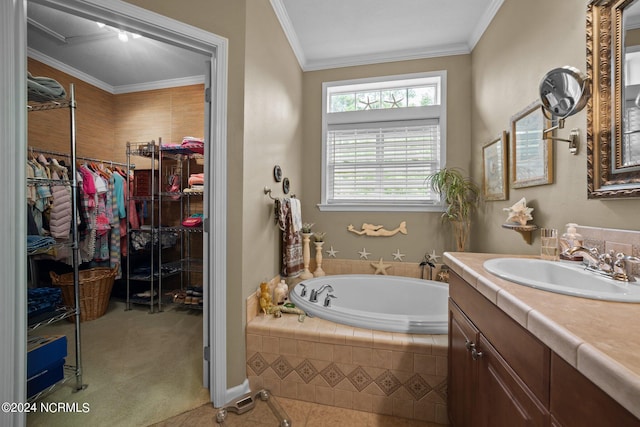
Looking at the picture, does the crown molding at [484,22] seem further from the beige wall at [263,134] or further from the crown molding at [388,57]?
the beige wall at [263,134]

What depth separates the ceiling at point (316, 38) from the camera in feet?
7.03

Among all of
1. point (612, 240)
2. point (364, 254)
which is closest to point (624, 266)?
point (612, 240)

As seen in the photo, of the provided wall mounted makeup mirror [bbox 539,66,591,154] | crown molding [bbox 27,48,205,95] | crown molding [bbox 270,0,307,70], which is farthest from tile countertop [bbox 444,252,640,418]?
crown molding [bbox 27,48,205,95]

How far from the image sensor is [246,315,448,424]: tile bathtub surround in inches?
59.5

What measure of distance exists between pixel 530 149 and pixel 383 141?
1.38 meters

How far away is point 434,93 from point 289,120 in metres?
1.52

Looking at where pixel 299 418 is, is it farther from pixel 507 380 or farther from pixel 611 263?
pixel 611 263

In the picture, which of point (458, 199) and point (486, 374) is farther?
point (458, 199)

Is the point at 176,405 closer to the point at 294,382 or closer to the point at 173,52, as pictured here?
the point at 294,382

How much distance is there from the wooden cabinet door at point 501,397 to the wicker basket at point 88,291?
329 cm

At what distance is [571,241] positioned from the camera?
1229mm

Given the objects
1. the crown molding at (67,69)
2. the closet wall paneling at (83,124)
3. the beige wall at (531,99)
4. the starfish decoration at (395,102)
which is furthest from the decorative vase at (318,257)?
the crown molding at (67,69)

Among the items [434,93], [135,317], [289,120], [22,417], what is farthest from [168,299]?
[434,93]

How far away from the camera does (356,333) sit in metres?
1.63
